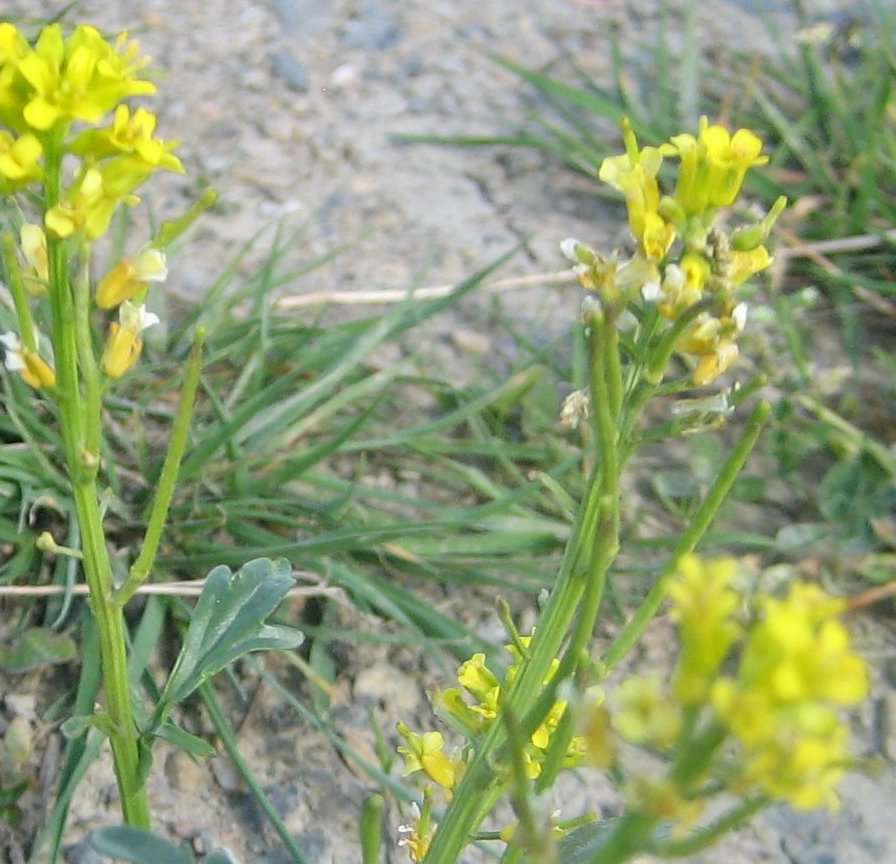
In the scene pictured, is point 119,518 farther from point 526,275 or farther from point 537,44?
point 537,44

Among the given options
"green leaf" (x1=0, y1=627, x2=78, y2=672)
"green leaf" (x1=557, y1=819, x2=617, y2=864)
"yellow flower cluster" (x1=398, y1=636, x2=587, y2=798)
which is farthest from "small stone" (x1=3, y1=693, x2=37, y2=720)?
"green leaf" (x1=557, y1=819, x2=617, y2=864)

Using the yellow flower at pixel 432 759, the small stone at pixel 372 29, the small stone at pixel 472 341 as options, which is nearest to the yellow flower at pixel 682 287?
the yellow flower at pixel 432 759

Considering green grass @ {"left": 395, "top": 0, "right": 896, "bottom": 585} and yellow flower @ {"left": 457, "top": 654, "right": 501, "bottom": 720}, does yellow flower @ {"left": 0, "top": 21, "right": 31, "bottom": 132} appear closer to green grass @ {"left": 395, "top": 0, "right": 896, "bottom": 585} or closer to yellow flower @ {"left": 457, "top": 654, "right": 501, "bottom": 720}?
yellow flower @ {"left": 457, "top": 654, "right": 501, "bottom": 720}

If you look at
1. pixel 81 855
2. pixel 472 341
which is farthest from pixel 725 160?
pixel 472 341

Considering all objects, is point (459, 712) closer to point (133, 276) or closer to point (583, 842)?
point (583, 842)

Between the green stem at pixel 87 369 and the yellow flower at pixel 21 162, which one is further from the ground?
the yellow flower at pixel 21 162

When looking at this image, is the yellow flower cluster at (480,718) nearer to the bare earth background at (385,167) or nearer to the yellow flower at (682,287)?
the yellow flower at (682,287)
